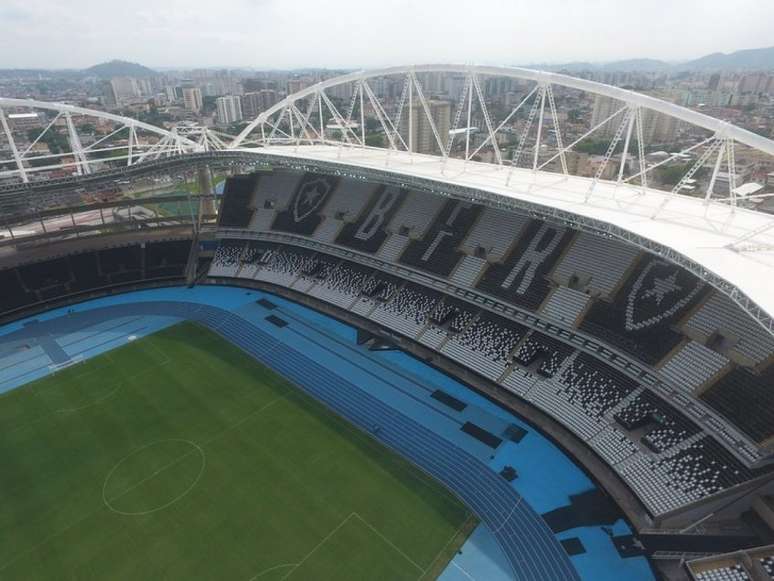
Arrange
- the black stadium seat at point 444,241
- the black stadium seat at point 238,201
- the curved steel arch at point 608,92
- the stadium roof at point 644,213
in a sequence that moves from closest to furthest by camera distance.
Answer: the stadium roof at point 644,213, the curved steel arch at point 608,92, the black stadium seat at point 444,241, the black stadium seat at point 238,201

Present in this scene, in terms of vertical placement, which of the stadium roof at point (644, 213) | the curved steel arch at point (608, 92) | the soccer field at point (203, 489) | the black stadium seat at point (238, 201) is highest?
the curved steel arch at point (608, 92)

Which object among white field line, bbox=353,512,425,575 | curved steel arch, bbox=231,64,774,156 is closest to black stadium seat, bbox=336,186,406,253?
curved steel arch, bbox=231,64,774,156

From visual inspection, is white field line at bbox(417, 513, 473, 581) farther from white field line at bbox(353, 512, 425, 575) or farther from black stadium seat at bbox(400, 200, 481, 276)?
black stadium seat at bbox(400, 200, 481, 276)

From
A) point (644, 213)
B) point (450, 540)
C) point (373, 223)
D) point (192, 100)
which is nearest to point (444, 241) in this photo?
point (373, 223)

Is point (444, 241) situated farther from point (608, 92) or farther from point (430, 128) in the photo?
point (430, 128)

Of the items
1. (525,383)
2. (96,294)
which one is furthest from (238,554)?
(96,294)

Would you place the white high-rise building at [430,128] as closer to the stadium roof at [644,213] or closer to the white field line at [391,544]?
the stadium roof at [644,213]

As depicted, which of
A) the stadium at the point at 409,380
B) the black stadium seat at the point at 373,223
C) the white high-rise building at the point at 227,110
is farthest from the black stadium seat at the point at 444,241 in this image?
the white high-rise building at the point at 227,110

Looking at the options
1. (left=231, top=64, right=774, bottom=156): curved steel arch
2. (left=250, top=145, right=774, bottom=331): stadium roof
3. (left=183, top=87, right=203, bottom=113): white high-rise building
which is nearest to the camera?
(left=250, top=145, right=774, bottom=331): stadium roof
